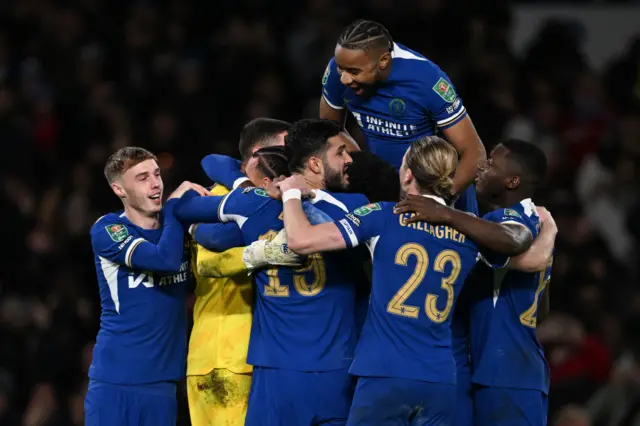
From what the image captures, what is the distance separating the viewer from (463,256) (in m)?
6.23

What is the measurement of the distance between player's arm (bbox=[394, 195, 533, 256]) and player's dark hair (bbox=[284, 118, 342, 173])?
24.4 inches

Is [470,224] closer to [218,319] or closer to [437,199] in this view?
[437,199]

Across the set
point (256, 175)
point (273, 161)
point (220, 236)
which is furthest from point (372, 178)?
point (220, 236)

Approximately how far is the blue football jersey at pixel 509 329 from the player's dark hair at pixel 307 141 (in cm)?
106

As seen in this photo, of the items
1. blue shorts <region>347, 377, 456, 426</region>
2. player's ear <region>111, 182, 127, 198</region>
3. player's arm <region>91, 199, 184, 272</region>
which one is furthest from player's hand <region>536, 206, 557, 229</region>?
player's ear <region>111, 182, 127, 198</region>

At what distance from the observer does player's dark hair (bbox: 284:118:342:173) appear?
6.54 meters

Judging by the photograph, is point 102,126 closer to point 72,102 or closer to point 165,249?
point 72,102

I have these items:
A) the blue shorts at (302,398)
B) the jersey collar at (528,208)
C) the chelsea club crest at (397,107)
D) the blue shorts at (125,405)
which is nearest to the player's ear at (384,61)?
the chelsea club crest at (397,107)

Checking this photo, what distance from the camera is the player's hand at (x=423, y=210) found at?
20.0ft

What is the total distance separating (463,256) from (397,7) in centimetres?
690

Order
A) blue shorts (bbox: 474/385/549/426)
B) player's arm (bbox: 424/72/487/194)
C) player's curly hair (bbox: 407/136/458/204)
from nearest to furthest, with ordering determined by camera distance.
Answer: player's curly hair (bbox: 407/136/458/204) < blue shorts (bbox: 474/385/549/426) < player's arm (bbox: 424/72/487/194)

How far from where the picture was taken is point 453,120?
7.02 m

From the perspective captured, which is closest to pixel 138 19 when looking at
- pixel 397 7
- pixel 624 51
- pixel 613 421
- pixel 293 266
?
pixel 397 7

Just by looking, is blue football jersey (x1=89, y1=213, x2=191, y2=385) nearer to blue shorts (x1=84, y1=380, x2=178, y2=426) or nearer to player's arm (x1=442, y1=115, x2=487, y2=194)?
blue shorts (x1=84, y1=380, x2=178, y2=426)
